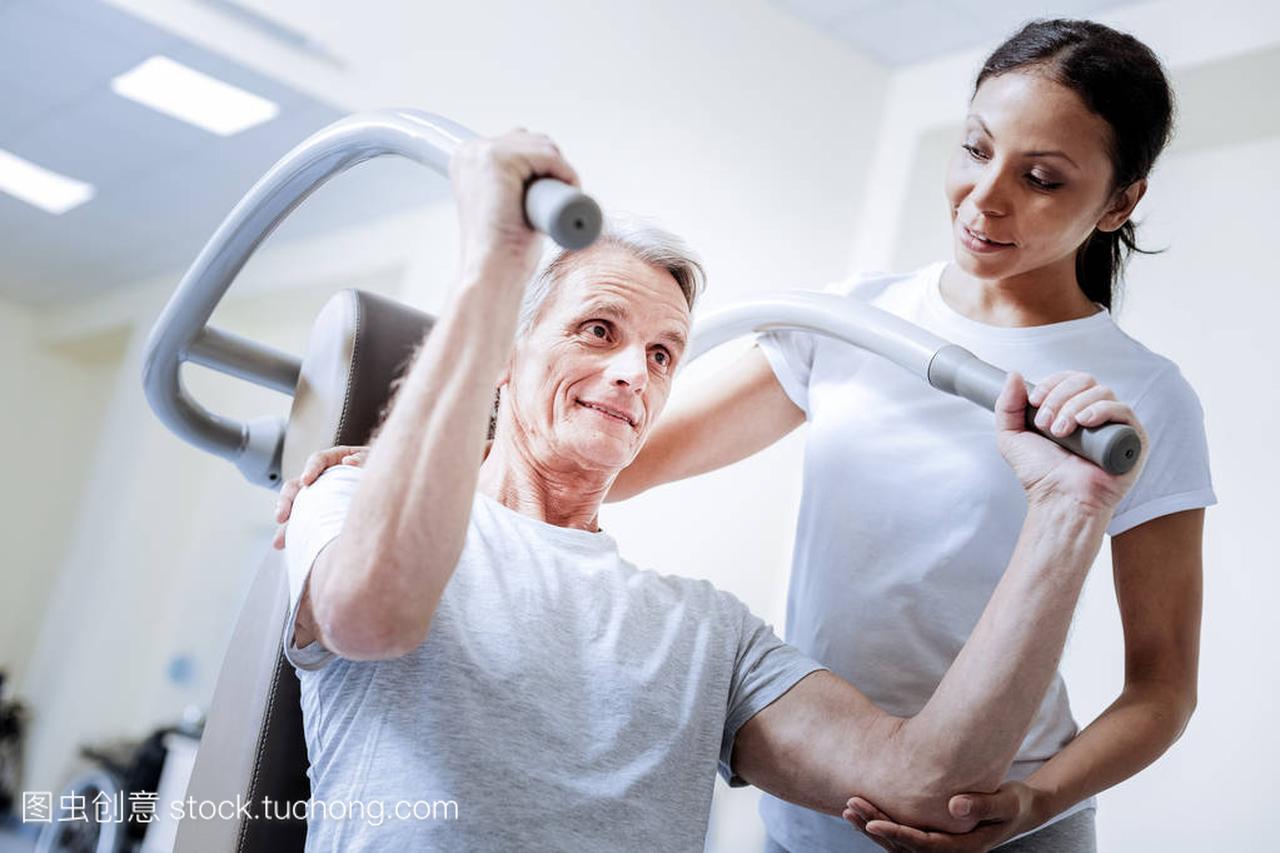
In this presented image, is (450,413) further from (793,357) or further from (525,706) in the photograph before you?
(793,357)

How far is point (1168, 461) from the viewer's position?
1.28 meters

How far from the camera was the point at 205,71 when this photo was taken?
3.56 meters

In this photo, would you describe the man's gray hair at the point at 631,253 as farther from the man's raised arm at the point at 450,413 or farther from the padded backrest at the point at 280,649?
the man's raised arm at the point at 450,413

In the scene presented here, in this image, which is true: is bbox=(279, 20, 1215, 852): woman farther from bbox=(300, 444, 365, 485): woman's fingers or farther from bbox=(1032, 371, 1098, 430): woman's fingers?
bbox=(1032, 371, 1098, 430): woman's fingers

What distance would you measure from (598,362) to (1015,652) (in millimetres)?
510

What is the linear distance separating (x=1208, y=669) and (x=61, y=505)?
3.56 metres

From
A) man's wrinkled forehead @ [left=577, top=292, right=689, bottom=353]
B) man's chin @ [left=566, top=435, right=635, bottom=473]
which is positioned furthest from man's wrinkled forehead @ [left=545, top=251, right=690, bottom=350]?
man's chin @ [left=566, top=435, right=635, bottom=473]

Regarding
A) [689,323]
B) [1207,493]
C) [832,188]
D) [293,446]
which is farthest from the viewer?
[832,188]

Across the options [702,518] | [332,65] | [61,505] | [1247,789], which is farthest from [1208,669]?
[61,505]

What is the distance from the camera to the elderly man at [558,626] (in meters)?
0.89

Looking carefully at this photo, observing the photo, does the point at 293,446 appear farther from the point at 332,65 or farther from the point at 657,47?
the point at 657,47

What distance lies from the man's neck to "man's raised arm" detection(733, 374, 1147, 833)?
38cm

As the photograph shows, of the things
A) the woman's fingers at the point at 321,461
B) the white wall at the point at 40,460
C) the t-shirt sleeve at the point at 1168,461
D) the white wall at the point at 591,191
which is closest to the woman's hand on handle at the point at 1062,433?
the t-shirt sleeve at the point at 1168,461

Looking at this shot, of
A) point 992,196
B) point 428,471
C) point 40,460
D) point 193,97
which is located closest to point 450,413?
point 428,471
